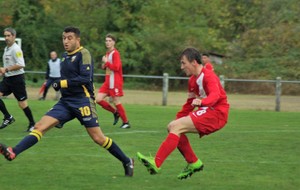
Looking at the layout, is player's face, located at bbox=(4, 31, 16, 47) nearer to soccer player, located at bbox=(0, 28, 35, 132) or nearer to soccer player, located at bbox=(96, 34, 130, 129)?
soccer player, located at bbox=(0, 28, 35, 132)

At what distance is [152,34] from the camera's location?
3725cm

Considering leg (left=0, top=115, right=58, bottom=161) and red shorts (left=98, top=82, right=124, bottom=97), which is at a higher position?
leg (left=0, top=115, right=58, bottom=161)

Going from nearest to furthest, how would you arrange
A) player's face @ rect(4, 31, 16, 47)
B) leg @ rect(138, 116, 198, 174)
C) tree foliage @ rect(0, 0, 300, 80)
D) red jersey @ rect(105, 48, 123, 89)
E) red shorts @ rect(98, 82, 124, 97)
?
leg @ rect(138, 116, 198, 174), player's face @ rect(4, 31, 16, 47), red jersey @ rect(105, 48, 123, 89), red shorts @ rect(98, 82, 124, 97), tree foliage @ rect(0, 0, 300, 80)

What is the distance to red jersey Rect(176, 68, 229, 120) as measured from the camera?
7.66 meters

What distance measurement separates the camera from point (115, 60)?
A: 1437cm

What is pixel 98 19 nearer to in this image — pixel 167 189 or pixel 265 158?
pixel 265 158

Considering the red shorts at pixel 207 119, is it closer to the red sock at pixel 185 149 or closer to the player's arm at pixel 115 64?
the red sock at pixel 185 149

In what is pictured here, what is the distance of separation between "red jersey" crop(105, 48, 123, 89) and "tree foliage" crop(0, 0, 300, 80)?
789 inches

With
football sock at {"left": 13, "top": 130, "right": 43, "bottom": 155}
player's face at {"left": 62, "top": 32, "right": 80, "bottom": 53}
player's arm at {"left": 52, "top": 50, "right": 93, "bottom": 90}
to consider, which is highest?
player's face at {"left": 62, "top": 32, "right": 80, "bottom": 53}

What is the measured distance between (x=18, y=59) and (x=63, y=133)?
5.71ft

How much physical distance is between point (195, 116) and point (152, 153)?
2.89 metres

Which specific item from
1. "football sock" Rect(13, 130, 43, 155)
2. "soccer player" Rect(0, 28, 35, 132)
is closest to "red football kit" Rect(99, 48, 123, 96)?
"soccer player" Rect(0, 28, 35, 132)

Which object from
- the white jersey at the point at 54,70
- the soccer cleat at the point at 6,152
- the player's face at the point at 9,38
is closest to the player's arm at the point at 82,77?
the soccer cleat at the point at 6,152

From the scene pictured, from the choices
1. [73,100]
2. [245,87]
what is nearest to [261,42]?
[245,87]
